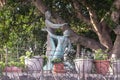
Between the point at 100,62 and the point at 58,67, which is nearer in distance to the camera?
the point at 100,62

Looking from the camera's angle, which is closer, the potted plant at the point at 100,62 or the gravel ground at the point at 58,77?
the gravel ground at the point at 58,77

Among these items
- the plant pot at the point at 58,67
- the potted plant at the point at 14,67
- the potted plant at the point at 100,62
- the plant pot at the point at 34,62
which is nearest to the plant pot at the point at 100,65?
the potted plant at the point at 100,62

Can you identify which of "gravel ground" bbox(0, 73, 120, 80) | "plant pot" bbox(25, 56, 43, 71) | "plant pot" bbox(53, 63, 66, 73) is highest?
"plant pot" bbox(25, 56, 43, 71)

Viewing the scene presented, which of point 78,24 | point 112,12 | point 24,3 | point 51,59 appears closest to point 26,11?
point 24,3

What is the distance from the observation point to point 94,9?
11992 millimetres

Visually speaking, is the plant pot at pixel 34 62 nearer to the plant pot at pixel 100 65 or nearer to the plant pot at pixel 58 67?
the plant pot at pixel 58 67

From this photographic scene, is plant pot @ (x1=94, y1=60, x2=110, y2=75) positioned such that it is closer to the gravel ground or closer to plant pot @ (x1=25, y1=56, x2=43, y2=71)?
plant pot @ (x1=25, y1=56, x2=43, y2=71)

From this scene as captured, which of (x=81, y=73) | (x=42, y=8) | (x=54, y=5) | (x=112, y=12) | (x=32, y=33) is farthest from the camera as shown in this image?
(x=32, y=33)

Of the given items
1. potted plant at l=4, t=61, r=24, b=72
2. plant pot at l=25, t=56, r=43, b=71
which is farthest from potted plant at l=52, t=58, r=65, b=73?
potted plant at l=4, t=61, r=24, b=72

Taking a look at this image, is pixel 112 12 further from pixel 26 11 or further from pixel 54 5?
pixel 26 11

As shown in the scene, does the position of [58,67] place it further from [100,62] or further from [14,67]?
[14,67]

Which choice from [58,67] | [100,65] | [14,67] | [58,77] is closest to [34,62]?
[14,67]

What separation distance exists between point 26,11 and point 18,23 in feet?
1.94

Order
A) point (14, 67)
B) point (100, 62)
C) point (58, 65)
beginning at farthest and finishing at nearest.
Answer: point (58, 65)
point (100, 62)
point (14, 67)
